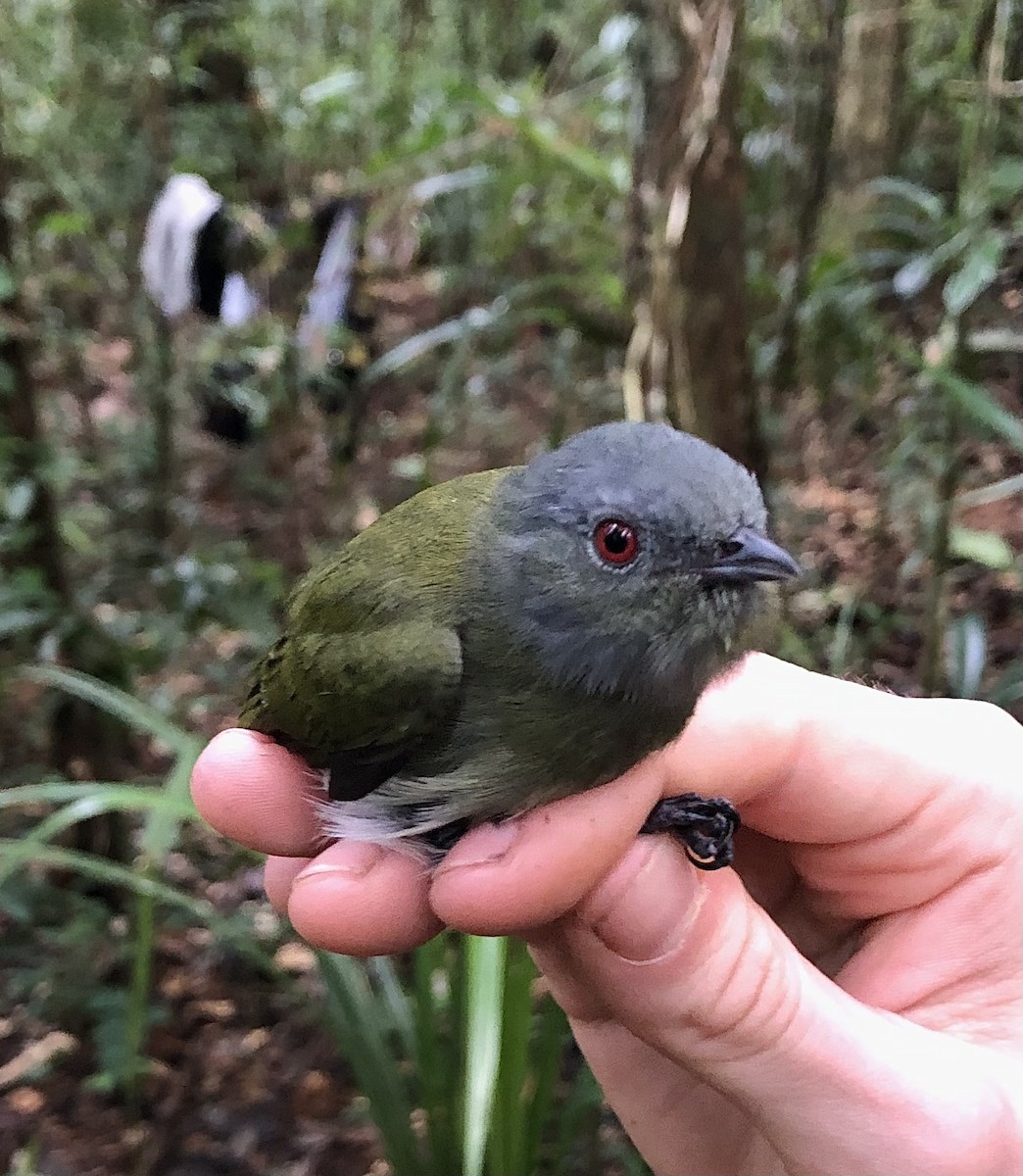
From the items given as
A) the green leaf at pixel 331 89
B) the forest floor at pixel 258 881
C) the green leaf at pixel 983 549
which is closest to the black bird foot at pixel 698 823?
the forest floor at pixel 258 881

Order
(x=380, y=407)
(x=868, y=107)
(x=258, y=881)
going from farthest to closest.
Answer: (x=380, y=407) < (x=868, y=107) < (x=258, y=881)

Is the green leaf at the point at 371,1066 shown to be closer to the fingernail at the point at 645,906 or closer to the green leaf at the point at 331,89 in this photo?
the fingernail at the point at 645,906

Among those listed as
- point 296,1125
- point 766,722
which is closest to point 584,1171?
point 296,1125

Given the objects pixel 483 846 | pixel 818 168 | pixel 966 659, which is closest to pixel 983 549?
pixel 966 659

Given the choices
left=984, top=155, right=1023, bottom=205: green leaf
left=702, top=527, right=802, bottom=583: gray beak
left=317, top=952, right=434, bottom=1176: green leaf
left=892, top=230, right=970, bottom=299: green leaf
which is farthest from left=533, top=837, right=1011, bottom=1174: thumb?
left=984, top=155, right=1023, bottom=205: green leaf

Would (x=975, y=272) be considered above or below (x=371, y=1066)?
above

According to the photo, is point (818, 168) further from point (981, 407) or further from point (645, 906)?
point (645, 906)
